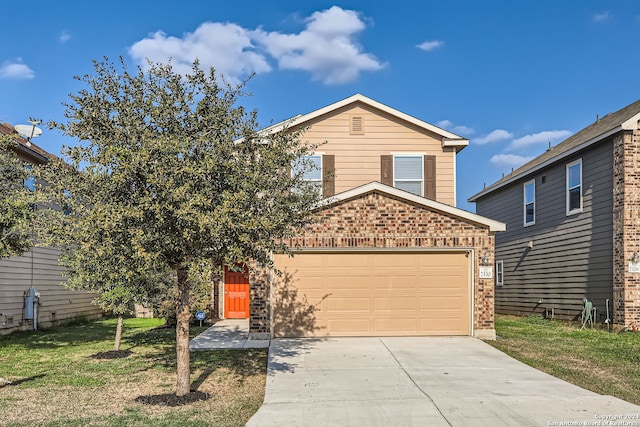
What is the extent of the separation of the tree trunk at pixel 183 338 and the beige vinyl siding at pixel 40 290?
8.46m

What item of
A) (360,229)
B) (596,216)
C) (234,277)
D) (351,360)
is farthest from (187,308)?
(596,216)

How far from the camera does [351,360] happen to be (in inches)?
432

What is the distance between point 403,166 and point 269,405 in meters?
9.81

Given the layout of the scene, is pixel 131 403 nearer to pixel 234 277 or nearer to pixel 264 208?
pixel 264 208

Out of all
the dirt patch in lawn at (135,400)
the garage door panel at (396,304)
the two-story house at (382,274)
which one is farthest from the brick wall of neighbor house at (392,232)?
the dirt patch in lawn at (135,400)

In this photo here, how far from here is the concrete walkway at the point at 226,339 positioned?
12.7 m

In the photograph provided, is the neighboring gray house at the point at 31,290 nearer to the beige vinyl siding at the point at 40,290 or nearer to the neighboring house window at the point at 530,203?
the beige vinyl siding at the point at 40,290

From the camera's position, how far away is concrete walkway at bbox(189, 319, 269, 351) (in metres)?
12.7

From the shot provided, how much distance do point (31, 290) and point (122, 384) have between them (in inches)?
365

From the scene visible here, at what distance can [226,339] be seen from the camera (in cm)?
1377

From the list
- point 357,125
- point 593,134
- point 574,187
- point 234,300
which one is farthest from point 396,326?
point 593,134

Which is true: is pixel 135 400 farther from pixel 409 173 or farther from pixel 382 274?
pixel 409 173

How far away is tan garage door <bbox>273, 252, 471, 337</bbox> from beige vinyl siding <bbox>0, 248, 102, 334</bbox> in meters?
6.60

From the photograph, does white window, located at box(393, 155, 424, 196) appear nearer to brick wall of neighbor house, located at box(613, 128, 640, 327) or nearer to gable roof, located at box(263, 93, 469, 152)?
gable roof, located at box(263, 93, 469, 152)
